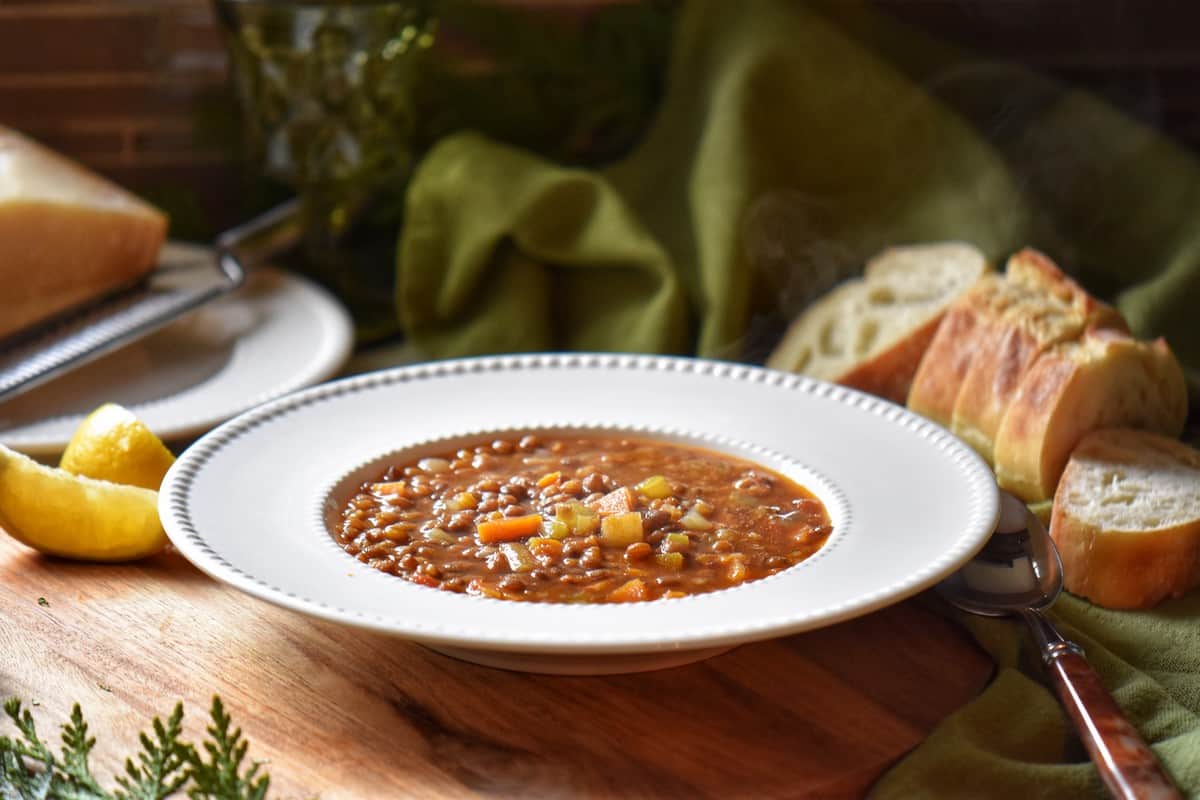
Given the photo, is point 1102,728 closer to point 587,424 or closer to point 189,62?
point 587,424

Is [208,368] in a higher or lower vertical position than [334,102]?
lower

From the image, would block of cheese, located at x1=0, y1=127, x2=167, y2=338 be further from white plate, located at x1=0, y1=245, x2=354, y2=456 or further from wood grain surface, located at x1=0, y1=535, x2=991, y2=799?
wood grain surface, located at x1=0, y1=535, x2=991, y2=799

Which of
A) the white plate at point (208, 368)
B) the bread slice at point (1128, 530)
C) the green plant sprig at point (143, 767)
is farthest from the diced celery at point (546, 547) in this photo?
the white plate at point (208, 368)

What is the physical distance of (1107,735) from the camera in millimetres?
1726

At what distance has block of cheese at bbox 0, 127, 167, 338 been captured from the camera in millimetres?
2953

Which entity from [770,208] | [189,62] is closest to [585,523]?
[770,208]

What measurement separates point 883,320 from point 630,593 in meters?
1.32

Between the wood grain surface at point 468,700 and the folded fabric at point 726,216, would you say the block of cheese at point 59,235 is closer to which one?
the folded fabric at point 726,216

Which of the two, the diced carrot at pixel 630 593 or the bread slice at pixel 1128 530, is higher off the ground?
the diced carrot at pixel 630 593

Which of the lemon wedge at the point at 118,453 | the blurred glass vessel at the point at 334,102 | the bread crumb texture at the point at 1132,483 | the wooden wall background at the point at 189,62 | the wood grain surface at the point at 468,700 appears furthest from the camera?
the wooden wall background at the point at 189,62

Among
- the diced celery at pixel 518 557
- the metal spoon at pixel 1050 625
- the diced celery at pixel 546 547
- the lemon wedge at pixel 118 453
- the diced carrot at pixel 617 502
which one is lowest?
the metal spoon at pixel 1050 625

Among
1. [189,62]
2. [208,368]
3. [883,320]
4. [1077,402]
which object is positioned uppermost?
[189,62]

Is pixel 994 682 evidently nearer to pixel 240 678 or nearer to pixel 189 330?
pixel 240 678

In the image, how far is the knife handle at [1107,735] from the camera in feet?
5.32
